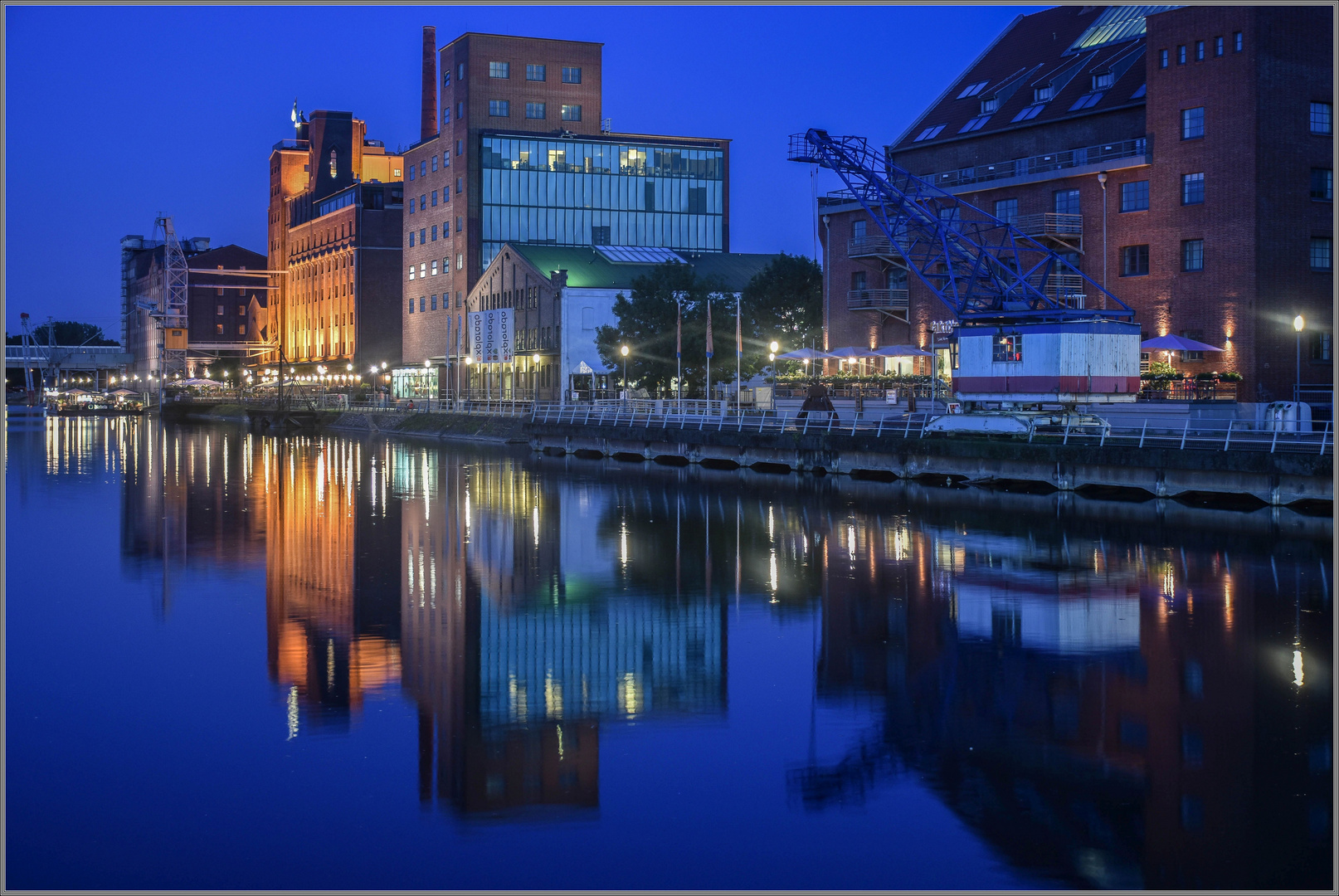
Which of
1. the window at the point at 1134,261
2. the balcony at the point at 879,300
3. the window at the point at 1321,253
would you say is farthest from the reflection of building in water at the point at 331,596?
the window at the point at 1321,253

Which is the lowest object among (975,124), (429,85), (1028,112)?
(1028,112)

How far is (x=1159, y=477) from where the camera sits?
114 feet

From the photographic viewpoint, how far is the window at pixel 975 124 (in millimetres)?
62844

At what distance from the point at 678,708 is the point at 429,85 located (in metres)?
105

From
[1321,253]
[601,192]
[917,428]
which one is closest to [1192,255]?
[1321,253]

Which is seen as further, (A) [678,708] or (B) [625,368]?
(B) [625,368]

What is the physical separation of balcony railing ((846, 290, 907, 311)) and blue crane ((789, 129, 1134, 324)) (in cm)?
453

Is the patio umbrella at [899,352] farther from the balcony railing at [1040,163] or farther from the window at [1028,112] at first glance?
the window at [1028,112]

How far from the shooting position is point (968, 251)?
5262 centimetres

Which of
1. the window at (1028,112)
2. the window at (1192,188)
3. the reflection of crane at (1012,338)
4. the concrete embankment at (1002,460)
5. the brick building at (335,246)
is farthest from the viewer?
the brick building at (335,246)

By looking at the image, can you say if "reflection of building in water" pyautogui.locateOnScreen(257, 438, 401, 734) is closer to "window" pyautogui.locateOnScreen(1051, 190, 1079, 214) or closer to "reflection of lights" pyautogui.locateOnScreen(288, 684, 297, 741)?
"reflection of lights" pyautogui.locateOnScreen(288, 684, 297, 741)

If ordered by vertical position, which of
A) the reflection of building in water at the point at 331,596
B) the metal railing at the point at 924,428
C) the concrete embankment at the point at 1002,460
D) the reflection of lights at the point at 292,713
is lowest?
the reflection of lights at the point at 292,713

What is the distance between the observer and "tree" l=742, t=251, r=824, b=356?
84.8m

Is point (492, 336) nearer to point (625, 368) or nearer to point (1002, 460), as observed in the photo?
point (625, 368)
